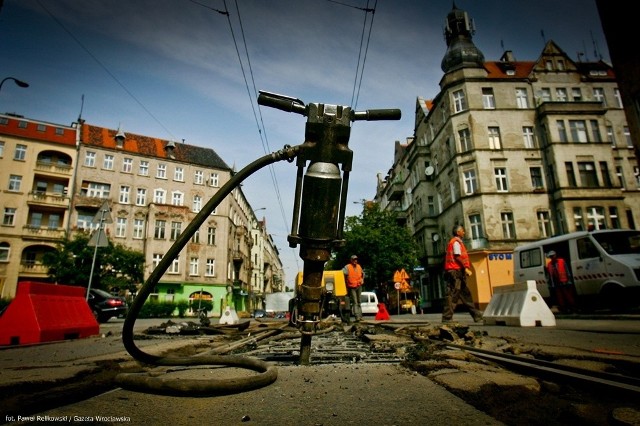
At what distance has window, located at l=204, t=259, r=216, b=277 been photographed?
132 ft

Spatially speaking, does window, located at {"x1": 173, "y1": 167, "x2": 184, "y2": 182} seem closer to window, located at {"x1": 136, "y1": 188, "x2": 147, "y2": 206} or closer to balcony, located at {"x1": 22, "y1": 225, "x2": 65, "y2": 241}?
window, located at {"x1": 136, "y1": 188, "x2": 147, "y2": 206}

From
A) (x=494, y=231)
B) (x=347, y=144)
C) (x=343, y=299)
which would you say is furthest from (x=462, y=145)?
(x=347, y=144)

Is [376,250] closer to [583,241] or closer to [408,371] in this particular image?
[583,241]

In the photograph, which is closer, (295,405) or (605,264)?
(295,405)

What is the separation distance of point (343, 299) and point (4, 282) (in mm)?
35754

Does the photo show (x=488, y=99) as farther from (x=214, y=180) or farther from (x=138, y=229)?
(x=138, y=229)

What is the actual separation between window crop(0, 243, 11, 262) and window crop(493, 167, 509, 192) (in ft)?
146

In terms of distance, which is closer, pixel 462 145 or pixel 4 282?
pixel 462 145

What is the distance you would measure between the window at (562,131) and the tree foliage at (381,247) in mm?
15340

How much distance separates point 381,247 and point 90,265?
25.3 metres

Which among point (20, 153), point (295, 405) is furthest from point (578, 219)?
point (20, 153)

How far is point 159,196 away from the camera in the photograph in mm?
40375

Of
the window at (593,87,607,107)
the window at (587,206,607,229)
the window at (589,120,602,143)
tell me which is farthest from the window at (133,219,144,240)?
the window at (593,87,607,107)

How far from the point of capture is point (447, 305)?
25.2ft
